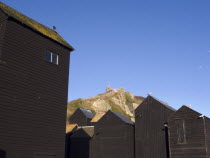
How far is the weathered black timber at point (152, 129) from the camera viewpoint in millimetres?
35750

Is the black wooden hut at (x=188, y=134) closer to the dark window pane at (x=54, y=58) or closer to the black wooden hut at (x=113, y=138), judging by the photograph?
the black wooden hut at (x=113, y=138)

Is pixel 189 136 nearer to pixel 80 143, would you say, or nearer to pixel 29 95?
pixel 80 143

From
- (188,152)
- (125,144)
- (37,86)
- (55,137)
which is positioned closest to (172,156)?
(188,152)

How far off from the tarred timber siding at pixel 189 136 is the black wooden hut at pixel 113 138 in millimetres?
7386

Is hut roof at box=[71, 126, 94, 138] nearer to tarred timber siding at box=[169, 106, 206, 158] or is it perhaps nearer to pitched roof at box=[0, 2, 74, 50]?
tarred timber siding at box=[169, 106, 206, 158]

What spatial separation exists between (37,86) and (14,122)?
3567 millimetres

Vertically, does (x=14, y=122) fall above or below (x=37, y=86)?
below

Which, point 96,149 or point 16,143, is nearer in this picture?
point 16,143

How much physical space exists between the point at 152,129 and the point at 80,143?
12709mm

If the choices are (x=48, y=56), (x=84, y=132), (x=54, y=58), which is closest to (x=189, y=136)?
(x=84, y=132)

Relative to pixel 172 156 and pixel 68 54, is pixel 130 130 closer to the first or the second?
pixel 172 156

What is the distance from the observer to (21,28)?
2136 centimetres

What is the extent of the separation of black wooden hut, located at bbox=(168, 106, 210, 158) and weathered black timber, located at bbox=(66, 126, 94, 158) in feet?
47.1

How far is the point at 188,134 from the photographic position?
1265 inches
